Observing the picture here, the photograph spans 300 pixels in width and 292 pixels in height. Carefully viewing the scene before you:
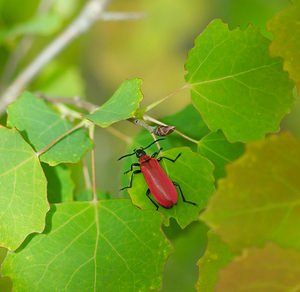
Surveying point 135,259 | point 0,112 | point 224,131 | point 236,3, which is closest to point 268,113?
point 224,131

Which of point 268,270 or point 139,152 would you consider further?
point 139,152

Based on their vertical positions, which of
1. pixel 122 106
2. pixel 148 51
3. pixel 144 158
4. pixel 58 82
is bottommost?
pixel 148 51

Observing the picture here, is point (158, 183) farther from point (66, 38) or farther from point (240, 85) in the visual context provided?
point (66, 38)

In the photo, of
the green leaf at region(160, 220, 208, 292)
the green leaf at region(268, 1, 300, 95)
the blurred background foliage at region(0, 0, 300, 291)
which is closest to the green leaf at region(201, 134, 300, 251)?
the green leaf at region(268, 1, 300, 95)

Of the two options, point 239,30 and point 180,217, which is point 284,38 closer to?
point 239,30

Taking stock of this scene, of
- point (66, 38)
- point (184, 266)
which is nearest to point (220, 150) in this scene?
point (66, 38)

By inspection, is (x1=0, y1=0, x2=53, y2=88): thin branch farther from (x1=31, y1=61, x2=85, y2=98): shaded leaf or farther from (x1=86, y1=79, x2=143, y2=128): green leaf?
(x1=86, y1=79, x2=143, y2=128): green leaf
